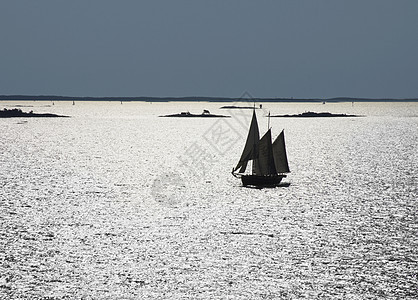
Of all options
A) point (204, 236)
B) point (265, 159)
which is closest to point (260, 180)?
point (265, 159)

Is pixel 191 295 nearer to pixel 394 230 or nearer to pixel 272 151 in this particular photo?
pixel 394 230

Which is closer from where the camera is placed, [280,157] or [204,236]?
[204,236]

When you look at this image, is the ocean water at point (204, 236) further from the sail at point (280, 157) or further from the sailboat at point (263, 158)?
the sail at point (280, 157)

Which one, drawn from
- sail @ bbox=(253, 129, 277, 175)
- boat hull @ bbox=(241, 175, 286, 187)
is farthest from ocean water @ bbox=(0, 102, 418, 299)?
sail @ bbox=(253, 129, 277, 175)

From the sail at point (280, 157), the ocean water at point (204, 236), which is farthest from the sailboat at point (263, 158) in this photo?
the ocean water at point (204, 236)

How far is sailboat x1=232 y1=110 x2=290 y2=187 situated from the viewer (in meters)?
44.6

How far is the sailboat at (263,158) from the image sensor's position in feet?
146

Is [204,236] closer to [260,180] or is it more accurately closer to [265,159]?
[265,159]

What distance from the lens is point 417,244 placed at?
2875 centimetres

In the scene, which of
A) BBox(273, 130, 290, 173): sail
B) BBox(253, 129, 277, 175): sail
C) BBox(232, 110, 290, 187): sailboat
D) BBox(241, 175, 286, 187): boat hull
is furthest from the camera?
BBox(241, 175, 286, 187): boat hull

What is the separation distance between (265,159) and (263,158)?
0.24 meters

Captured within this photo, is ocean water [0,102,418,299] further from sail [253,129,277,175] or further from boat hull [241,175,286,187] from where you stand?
sail [253,129,277,175]

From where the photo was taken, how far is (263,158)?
46.1m

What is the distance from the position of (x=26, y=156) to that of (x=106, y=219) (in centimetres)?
5361
